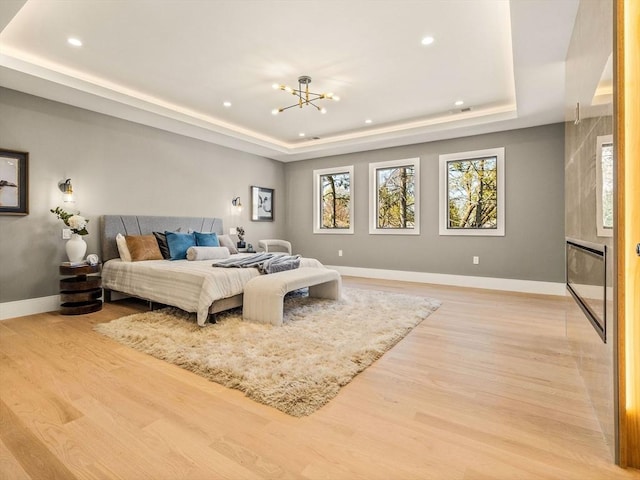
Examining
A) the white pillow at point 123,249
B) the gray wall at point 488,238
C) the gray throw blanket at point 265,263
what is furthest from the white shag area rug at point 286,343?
Answer: the gray wall at point 488,238

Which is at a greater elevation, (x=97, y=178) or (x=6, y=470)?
(x=97, y=178)

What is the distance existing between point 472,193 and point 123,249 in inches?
216

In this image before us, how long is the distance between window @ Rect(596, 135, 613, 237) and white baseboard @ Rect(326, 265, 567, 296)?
11.4 feet

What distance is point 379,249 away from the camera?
21.1 feet

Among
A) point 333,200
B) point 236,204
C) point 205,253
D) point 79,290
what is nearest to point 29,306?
point 79,290

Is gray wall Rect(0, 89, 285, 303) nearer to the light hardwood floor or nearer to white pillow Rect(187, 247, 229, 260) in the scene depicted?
white pillow Rect(187, 247, 229, 260)

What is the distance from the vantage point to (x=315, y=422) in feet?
5.61

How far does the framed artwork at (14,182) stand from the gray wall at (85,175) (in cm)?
7

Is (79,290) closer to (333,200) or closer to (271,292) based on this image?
(271,292)

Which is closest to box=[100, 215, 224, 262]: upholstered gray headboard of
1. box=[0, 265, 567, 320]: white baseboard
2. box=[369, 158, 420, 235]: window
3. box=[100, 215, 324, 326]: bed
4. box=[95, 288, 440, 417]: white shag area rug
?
box=[100, 215, 324, 326]: bed

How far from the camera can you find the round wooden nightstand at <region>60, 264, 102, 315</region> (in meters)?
3.71

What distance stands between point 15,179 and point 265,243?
3766 mm

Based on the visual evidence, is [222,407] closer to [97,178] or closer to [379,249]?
[97,178]

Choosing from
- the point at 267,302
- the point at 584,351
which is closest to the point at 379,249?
the point at 267,302
